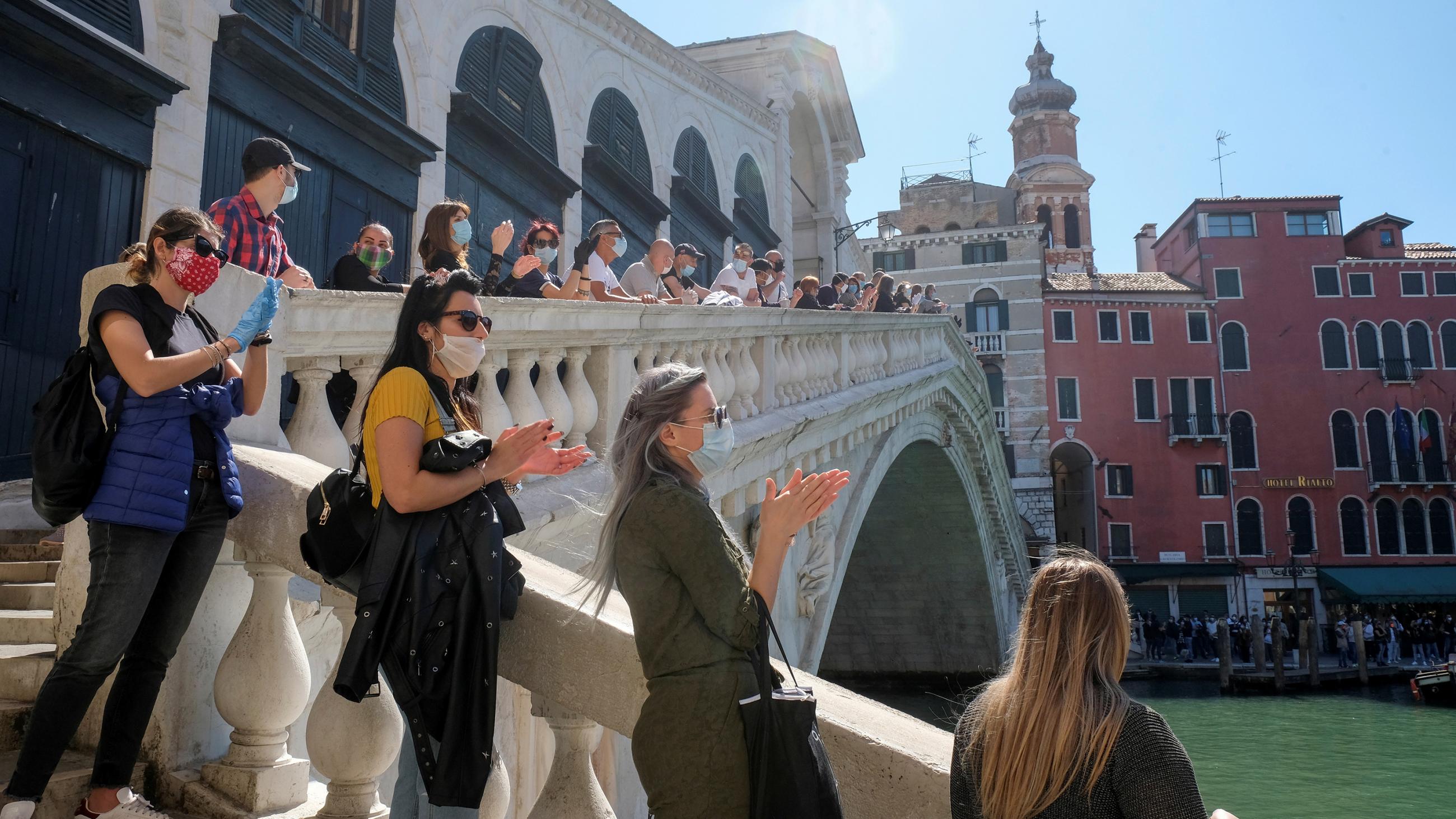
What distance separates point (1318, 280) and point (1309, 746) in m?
19.8

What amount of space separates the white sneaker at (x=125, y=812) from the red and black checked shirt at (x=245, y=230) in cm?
172

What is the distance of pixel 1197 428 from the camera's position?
31906mm

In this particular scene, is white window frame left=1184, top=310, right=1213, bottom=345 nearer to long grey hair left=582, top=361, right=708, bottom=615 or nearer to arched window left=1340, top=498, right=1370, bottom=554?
arched window left=1340, top=498, right=1370, bottom=554

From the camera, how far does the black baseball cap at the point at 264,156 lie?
3.30 metres

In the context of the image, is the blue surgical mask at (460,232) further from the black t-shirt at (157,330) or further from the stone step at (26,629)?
the stone step at (26,629)

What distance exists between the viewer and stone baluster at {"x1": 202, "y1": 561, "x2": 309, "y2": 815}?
221 cm

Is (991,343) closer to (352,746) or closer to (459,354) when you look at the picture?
(459,354)

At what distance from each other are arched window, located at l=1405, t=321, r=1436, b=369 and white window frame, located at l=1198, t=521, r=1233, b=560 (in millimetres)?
8049

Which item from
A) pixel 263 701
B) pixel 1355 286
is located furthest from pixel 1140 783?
pixel 1355 286

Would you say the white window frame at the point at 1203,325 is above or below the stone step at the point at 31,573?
above

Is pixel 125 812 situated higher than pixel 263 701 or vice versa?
pixel 263 701

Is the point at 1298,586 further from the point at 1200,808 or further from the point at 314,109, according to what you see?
the point at 1200,808

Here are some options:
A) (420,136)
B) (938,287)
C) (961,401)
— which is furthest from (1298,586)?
(420,136)

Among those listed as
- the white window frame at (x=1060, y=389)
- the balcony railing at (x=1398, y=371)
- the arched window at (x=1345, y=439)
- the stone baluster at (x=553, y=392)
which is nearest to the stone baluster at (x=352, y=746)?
the stone baluster at (x=553, y=392)
